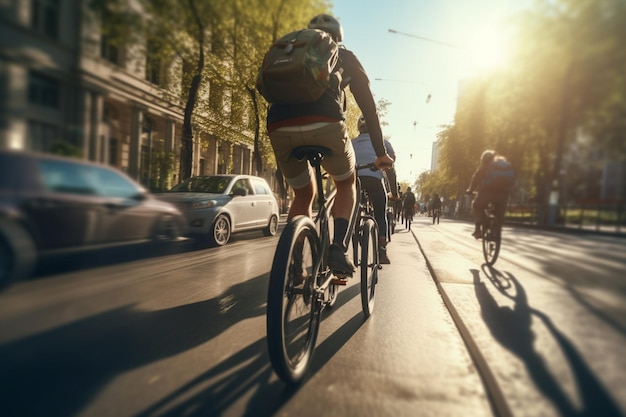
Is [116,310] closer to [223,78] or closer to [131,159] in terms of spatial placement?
[131,159]

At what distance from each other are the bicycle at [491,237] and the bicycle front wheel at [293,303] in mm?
778

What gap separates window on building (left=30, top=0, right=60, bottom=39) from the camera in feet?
1.99

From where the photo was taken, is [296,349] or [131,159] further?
[296,349]

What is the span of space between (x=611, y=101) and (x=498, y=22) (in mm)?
381

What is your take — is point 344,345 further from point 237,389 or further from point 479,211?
point 479,211

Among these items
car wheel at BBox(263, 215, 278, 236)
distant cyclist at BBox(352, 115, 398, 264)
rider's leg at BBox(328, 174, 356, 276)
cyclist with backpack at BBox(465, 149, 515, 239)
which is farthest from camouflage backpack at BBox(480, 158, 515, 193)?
car wheel at BBox(263, 215, 278, 236)

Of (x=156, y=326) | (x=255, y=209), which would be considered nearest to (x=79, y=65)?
(x=156, y=326)

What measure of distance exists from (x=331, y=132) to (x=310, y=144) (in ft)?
0.42

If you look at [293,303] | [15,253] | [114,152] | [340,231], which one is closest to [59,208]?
[15,253]

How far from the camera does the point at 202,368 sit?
1.86 meters

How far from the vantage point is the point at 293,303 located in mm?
1912

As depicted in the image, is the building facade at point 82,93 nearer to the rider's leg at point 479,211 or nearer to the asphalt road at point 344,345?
the asphalt road at point 344,345

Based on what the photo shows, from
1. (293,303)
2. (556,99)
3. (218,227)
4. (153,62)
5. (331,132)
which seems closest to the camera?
(153,62)

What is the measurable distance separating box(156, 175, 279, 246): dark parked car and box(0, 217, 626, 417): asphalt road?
11 cm
